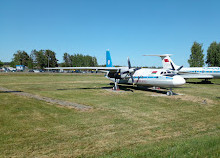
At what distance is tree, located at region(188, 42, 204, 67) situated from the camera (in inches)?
2768

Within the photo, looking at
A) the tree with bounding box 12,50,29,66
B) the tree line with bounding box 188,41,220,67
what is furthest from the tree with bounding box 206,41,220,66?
the tree with bounding box 12,50,29,66

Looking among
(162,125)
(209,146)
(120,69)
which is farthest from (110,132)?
(120,69)

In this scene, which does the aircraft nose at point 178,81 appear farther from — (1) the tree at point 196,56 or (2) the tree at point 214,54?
(2) the tree at point 214,54

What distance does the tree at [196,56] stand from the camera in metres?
70.3

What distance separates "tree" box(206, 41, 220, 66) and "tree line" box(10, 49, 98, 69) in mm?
88789

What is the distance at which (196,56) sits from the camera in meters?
70.8

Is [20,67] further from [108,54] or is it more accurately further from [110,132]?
[110,132]

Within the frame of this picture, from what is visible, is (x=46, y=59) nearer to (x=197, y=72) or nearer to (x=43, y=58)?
(x=43, y=58)

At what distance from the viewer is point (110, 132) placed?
834 cm

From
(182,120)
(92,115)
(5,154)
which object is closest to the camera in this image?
(5,154)

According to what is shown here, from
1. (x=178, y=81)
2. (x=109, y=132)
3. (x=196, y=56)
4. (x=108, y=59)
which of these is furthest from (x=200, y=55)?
(x=109, y=132)

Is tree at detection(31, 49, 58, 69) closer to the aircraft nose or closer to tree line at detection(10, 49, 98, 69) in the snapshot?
tree line at detection(10, 49, 98, 69)

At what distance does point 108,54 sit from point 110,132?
24.5m

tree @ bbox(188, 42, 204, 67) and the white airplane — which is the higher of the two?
tree @ bbox(188, 42, 204, 67)
